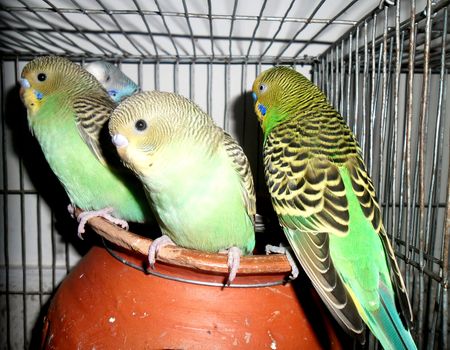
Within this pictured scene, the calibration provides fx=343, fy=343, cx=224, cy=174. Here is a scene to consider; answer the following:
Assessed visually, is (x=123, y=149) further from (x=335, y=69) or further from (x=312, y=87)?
(x=335, y=69)

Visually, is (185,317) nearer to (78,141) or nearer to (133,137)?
(133,137)

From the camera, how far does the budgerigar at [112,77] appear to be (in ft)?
5.47

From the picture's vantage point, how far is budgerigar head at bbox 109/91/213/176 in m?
0.85

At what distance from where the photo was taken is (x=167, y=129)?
891mm

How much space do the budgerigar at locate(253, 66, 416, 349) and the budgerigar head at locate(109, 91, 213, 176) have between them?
11.9 inches

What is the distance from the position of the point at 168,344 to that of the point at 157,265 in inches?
7.5

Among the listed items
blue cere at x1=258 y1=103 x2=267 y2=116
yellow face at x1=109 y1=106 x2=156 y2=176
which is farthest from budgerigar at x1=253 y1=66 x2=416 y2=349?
yellow face at x1=109 y1=106 x2=156 y2=176

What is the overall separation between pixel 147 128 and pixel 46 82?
71cm

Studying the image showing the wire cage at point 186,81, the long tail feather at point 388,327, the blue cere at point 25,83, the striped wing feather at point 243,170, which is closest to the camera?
the long tail feather at point 388,327

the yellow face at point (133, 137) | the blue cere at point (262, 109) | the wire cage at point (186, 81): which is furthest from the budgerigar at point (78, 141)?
the blue cere at point (262, 109)

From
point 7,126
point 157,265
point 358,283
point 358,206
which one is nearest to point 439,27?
point 358,206

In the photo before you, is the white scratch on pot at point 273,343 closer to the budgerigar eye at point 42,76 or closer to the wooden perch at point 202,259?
the wooden perch at point 202,259

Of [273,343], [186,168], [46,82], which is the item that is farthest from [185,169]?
[46,82]

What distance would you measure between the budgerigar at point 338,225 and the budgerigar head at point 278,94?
5.6 inches
